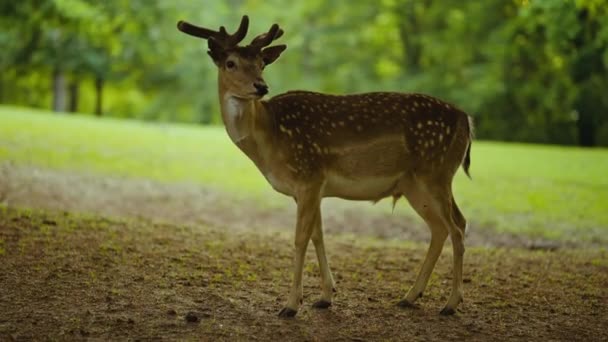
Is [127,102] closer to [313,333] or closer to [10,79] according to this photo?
[10,79]

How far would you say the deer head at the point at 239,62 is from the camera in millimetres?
6543

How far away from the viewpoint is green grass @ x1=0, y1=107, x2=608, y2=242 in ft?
48.8

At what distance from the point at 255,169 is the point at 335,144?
1328 cm

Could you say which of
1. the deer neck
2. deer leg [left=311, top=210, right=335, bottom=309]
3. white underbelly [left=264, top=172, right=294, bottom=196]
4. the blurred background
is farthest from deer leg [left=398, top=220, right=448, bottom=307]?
the blurred background

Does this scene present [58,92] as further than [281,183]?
Yes

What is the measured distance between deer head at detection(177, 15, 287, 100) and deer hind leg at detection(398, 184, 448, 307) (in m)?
1.63

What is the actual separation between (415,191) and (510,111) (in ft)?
112

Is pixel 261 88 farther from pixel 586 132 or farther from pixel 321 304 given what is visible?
pixel 586 132

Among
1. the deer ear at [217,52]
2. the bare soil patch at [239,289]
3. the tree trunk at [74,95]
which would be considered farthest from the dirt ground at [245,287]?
the tree trunk at [74,95]

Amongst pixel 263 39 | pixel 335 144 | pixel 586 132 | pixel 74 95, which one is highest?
pixel 263 39

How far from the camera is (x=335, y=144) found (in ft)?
22.9

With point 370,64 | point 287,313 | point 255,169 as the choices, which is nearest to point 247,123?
point 287,313

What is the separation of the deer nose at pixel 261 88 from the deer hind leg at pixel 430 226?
1596 mm

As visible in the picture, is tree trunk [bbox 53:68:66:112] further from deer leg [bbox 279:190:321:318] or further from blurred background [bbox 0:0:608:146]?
deer leg [bbox 279:190:321:318]
